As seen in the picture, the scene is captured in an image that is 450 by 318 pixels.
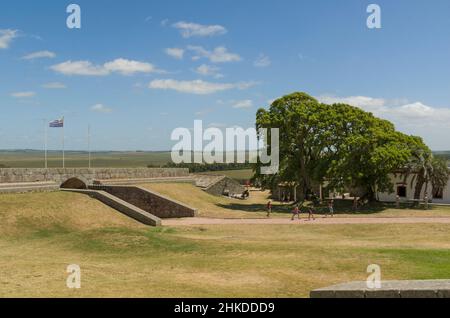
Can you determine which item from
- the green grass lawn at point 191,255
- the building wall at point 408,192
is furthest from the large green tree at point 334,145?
the green grass lawn at point 191,255

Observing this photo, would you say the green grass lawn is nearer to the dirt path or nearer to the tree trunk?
the dirt path

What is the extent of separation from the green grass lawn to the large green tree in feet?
38.0

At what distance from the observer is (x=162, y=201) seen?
3738 centimetres

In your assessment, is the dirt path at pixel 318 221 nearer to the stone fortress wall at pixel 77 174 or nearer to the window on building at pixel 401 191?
the stone fortress wall at pixel 77 174

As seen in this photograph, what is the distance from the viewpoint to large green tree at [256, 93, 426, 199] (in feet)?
130

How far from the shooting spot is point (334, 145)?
41.9 meters

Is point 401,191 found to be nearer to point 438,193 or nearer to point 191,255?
point 438,193

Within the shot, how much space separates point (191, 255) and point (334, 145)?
25.9 metres

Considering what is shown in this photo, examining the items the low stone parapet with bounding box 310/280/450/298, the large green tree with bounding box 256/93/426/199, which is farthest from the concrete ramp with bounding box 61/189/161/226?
the low stone parapet with bounding box 310/280/450/298

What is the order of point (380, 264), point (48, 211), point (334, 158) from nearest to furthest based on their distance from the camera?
point (380, 264)
point (48, 211)
point (334, 158)
